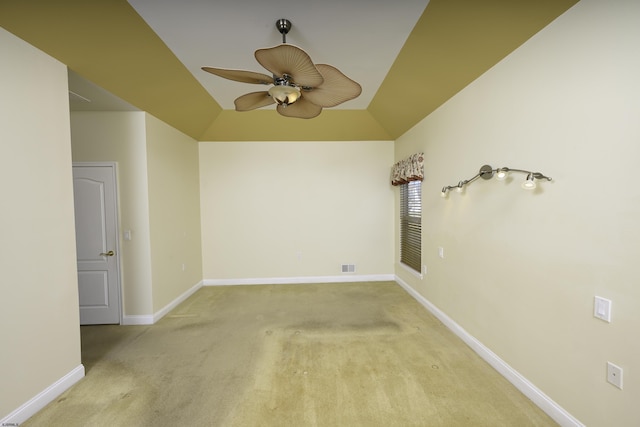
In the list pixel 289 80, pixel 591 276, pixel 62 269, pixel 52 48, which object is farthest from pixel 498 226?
pixel 52 48

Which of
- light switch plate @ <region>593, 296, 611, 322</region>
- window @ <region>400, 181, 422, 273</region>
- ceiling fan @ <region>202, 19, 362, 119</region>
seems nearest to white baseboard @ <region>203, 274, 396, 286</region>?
window @ <region>400, 181, 422, 273</region>

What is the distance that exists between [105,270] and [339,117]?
12.8ft

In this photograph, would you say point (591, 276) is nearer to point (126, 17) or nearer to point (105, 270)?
point (126, 17)

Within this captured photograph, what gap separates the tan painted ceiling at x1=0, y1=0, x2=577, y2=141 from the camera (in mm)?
1766

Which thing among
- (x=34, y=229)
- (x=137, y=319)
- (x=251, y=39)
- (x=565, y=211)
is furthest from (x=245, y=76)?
(x=137, y=319)

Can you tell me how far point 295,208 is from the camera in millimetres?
4766

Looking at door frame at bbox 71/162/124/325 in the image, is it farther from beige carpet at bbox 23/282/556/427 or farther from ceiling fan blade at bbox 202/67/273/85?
ceiling fan blade at bbox 202/67/273/85

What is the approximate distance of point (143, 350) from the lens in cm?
261

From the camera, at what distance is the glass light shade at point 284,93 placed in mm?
1739

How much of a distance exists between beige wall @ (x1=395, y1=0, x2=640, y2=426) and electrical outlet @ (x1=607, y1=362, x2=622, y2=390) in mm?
27

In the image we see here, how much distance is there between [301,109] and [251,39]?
789 millimetres

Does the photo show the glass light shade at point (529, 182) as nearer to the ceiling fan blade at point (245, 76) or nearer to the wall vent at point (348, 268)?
Answer: the ceiling fan blade at point (245, 76)

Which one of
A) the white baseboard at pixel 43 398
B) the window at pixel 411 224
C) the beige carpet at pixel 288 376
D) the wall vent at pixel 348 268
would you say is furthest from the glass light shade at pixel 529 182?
the white baseboard at pixel 43 398

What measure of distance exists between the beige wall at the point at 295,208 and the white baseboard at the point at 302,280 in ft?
0.22
